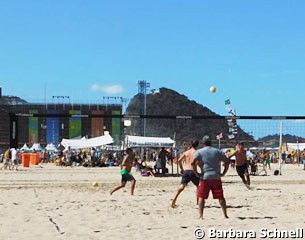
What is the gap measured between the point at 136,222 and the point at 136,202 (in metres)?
3.21

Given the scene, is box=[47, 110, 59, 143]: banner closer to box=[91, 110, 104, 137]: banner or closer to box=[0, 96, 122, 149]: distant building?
box=[0, 96, 122, 149]: distant building

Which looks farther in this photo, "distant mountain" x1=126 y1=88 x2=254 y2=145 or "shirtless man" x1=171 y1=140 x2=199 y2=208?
"distant mountain" x1=126 y1=88 x2=254 y2=145

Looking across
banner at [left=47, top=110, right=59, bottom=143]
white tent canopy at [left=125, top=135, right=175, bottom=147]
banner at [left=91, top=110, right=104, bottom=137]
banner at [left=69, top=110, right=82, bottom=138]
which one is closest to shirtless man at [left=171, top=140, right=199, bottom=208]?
white tent canopy at [left=125, top=135, right=175, bottom=147]

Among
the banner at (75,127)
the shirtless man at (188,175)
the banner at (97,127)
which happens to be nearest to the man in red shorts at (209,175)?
the shirtless man at (188,175)

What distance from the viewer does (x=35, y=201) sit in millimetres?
12391

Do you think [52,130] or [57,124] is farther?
[57,124]

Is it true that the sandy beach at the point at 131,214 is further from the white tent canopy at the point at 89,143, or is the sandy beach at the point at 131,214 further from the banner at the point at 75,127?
the banner at the point at 75,127

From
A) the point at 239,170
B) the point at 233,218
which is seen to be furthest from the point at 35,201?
the point at 239,170

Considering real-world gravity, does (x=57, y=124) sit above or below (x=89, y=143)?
above

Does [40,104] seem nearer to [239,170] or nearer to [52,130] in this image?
[52,130]

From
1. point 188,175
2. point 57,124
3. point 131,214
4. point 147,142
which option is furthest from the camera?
point 57,124

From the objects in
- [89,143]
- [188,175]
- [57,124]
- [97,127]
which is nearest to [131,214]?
[188,175]

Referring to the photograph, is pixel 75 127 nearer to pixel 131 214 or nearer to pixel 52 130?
pixel 52 130

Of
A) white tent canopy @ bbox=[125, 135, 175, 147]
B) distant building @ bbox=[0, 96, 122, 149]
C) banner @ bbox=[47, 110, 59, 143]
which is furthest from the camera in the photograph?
distant building @ bbox=[0, 96, 122, 149]
